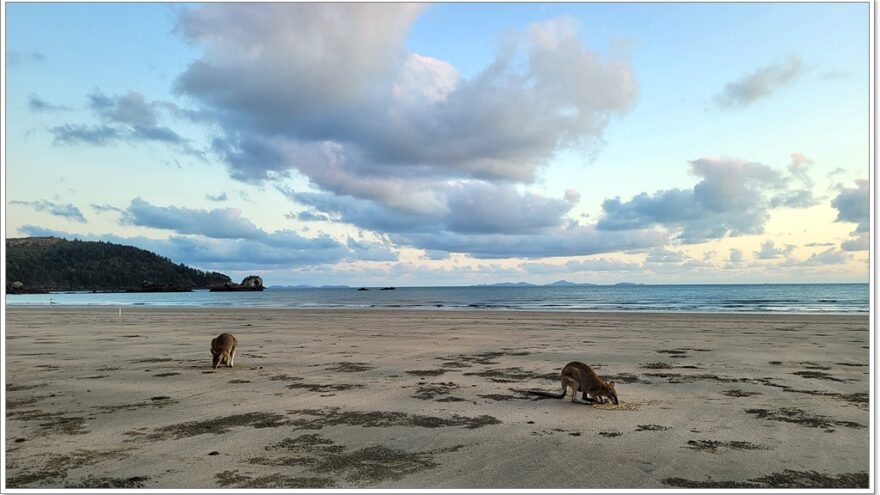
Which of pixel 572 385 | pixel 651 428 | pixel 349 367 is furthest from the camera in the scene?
pixel 349 367

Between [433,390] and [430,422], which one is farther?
[433,390]

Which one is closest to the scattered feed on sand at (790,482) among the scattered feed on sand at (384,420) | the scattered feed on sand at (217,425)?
the scattered feed on sand at (384,420)

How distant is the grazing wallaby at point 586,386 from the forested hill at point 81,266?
178457mm

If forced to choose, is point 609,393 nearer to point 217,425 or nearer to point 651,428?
point 651,428

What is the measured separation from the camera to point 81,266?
575ft

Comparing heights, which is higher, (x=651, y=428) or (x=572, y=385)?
(x=572, y=385)

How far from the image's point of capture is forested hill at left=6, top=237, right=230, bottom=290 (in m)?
158

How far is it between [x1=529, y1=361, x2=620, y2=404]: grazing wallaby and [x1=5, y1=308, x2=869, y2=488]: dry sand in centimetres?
24

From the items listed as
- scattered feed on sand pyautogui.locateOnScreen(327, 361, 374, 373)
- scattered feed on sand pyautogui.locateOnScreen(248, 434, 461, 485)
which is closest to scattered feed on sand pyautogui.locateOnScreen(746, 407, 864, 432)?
scattered feed on sand pyautogui.locateOnScreen(248, 434, 461, 485)

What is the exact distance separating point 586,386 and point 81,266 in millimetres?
206676

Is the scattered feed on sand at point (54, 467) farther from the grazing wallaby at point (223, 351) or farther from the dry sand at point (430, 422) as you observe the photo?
the grazing wallaby at point (223, 351)

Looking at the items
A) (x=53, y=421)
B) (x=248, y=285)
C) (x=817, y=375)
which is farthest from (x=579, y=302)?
(x=248, y=285)

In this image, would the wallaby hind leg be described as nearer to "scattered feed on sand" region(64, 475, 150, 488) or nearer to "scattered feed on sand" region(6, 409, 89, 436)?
"scattered feed on sand" region(64, 475, 150, 488)

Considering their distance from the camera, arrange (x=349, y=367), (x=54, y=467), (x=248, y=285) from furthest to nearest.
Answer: (x=248, y=285)
(x=349, y=367)
(x=54, y=467)
